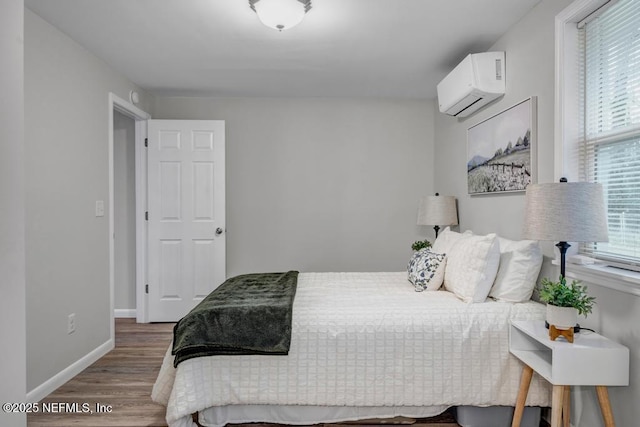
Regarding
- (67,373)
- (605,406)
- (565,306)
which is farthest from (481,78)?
(67,373)

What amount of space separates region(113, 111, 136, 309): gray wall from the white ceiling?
720 mm

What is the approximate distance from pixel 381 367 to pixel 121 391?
1728 mm

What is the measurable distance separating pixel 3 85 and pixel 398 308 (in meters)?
1.89

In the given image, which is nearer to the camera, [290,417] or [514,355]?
[514,355]

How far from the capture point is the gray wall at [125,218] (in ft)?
12.8

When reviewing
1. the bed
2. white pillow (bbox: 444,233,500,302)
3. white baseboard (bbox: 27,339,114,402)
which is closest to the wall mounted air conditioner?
white pillow (bbox: 444,233,500,302)

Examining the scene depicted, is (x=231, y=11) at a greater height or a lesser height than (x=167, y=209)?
greater

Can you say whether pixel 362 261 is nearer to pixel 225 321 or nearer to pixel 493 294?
pixel 493 294

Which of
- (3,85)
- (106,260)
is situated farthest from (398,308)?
(106,260)

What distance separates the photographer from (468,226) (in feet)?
10.2

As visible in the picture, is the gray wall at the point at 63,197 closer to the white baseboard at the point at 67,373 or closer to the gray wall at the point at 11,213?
the white baseboard at the point at 67,373

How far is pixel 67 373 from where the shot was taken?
249 cm

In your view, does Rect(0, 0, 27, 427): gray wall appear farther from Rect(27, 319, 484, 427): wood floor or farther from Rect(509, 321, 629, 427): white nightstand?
Rect(509, 321, 629, 427): white nightstand

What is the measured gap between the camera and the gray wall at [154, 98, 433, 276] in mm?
3953
